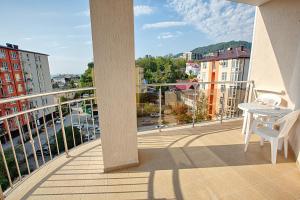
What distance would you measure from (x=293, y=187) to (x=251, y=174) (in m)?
0.40

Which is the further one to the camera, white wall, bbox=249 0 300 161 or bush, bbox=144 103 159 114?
bush, bbox=144 103 159 114

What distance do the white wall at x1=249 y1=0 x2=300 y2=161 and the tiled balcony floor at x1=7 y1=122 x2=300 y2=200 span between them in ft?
2.22

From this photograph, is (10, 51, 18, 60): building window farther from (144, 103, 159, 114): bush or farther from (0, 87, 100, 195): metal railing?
(144, 103, 159, 114): bush

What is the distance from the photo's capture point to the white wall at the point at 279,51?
7.92 ft

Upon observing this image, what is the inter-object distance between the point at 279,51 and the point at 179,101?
251 centimetres

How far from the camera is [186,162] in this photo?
220 cm

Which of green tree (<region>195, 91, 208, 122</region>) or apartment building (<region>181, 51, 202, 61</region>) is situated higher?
apartment building (<region>181, 51, 202, 61</region>)

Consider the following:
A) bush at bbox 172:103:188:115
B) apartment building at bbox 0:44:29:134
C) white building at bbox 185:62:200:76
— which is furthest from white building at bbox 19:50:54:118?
bush at bbox 172:103:188:115

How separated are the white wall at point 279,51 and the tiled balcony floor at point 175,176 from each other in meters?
0.68

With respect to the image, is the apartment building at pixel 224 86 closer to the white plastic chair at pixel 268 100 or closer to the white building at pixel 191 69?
the white building at pixel 191 69

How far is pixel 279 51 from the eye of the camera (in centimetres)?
283

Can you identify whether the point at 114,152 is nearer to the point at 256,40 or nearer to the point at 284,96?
the point at 284,96

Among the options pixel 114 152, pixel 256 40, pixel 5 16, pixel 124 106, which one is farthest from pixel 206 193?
pixel 5 16

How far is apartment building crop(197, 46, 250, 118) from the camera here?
4.10m
